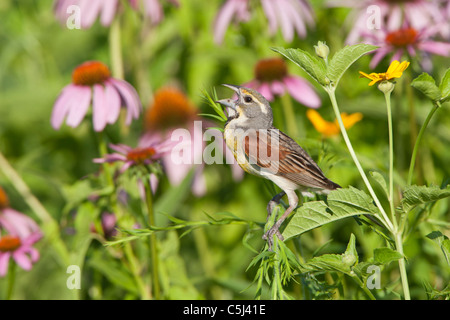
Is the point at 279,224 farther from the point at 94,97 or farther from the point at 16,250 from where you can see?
the point at 16,250

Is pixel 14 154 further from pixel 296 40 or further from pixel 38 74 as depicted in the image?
pixel 296 40

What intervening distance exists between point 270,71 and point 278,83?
35mm

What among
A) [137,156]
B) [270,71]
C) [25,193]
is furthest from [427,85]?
[25,193]

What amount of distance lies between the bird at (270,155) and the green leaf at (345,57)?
3.2 inches

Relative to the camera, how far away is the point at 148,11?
1.59 m

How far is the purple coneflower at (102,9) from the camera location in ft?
4.78

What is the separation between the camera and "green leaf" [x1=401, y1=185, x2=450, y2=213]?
62cm

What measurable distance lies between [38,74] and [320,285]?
5.88ft

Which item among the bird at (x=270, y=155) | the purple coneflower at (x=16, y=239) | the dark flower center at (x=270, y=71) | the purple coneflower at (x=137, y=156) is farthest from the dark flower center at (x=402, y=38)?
the purple coneflower at (x=16, y=239)

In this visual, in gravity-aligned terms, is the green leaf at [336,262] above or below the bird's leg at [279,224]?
below

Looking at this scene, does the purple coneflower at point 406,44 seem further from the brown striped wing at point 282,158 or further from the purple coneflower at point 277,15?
the brown striped wing at point 282,158

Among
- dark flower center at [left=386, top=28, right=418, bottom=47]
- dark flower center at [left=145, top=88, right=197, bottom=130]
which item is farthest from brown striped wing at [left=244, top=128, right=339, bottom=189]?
dark flower center at [left=145, top=88, right=197, bottom=130]

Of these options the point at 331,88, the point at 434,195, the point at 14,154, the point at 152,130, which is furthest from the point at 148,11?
the point at 434,195

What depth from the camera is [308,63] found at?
25.3 inches
